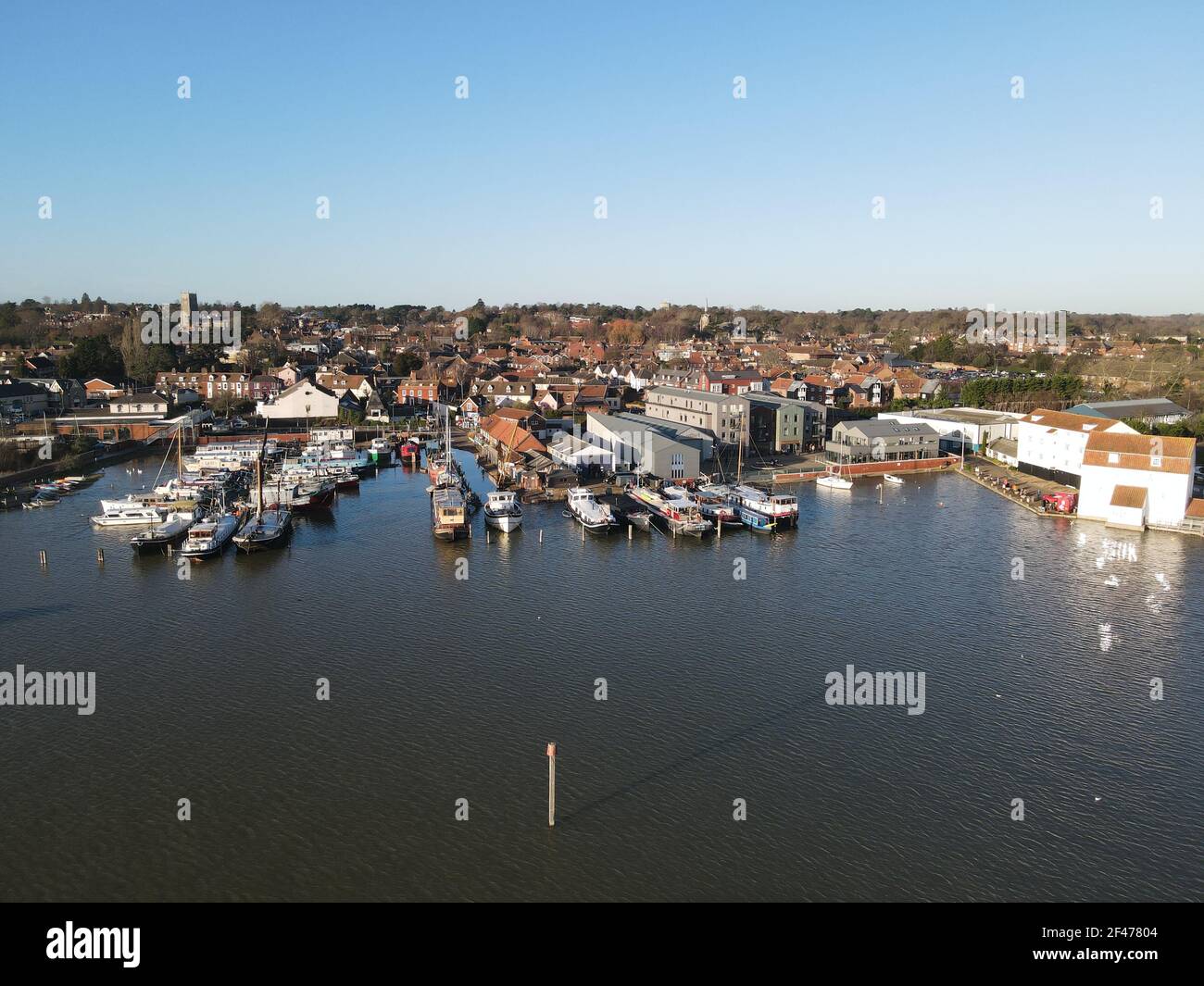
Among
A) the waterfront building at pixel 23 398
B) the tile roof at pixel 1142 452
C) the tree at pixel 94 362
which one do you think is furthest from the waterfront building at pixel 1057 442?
the tree at pixel 94 362

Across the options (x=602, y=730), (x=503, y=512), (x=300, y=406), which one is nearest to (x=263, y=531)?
(x=503, y=512)

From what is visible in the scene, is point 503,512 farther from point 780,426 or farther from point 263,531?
point 780,426

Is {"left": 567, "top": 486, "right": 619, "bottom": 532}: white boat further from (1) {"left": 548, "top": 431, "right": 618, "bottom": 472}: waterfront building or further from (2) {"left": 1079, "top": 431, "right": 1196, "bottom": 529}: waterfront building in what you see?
(2) {"left": 1079, "top": 431, "right": 1196, "bottom": 529}: waterfront building

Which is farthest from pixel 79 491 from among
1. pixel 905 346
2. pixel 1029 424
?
pixel 905 346

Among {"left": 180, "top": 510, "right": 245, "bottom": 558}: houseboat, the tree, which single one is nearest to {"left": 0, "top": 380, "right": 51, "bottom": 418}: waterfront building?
the tree

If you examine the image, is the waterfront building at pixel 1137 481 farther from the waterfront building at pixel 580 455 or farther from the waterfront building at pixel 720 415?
the waterfront building at pixel 580 455
